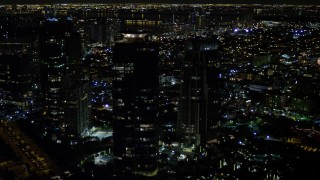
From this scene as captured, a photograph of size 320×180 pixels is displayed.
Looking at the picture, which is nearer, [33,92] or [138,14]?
[33,92]

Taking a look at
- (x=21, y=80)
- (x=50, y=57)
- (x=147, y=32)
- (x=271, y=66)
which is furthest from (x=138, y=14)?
(x=147, y=32)

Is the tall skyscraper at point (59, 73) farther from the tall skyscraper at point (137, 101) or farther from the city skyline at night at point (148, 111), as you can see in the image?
the tall skyscraper at point (137, 101)

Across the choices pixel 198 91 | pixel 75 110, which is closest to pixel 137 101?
pixel 198 91

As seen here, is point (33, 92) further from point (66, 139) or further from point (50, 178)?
point (50, 178)

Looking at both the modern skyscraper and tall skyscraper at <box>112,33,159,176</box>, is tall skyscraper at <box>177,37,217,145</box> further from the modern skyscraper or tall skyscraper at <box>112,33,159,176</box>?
the modern skyscraper

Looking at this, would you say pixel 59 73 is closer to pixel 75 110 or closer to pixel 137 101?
pixel 75 110

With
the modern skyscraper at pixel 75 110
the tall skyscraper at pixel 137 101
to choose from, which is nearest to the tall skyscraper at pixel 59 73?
the modern skyscraper at pixel 75 110

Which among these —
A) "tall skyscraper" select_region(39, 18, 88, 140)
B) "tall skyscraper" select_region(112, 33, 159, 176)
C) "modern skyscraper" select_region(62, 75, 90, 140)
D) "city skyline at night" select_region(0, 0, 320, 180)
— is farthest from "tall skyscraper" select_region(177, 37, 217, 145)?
"tall skyscraper" select_region(39, 18, 88, 140)
